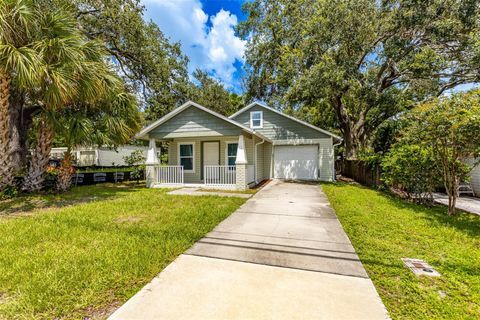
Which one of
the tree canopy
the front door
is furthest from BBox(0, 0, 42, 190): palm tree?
the tree canopy

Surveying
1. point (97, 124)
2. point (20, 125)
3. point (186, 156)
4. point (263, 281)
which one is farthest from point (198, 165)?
point (263, 281)

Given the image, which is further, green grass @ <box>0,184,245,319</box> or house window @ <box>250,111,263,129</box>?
house window @ <box>250,111,263,129</box>

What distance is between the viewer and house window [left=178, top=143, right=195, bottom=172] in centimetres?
1282

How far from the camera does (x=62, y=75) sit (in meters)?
6.78

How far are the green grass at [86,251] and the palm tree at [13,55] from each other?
94.8 inches

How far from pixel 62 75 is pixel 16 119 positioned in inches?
231

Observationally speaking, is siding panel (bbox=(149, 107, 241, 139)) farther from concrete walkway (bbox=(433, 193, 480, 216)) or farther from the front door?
concrete walkway (bbox=(433, 193, 480, 216))

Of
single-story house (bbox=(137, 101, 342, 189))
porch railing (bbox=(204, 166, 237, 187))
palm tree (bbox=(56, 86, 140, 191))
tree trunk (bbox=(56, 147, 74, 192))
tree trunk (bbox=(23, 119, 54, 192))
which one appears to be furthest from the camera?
porch railing (bbox=(204, 166, 237, 187))

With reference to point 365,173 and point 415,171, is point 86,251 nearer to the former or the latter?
point 415,171

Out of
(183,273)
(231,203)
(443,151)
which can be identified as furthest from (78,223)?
(443,151)

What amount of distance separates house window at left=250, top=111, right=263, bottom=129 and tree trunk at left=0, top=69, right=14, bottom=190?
38.2 feet

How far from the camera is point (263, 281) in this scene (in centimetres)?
285

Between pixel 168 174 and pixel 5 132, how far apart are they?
20.1 ft

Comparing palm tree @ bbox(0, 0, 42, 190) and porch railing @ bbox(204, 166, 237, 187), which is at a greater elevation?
palm tree @ bbox(0, 0, 42, 190)
